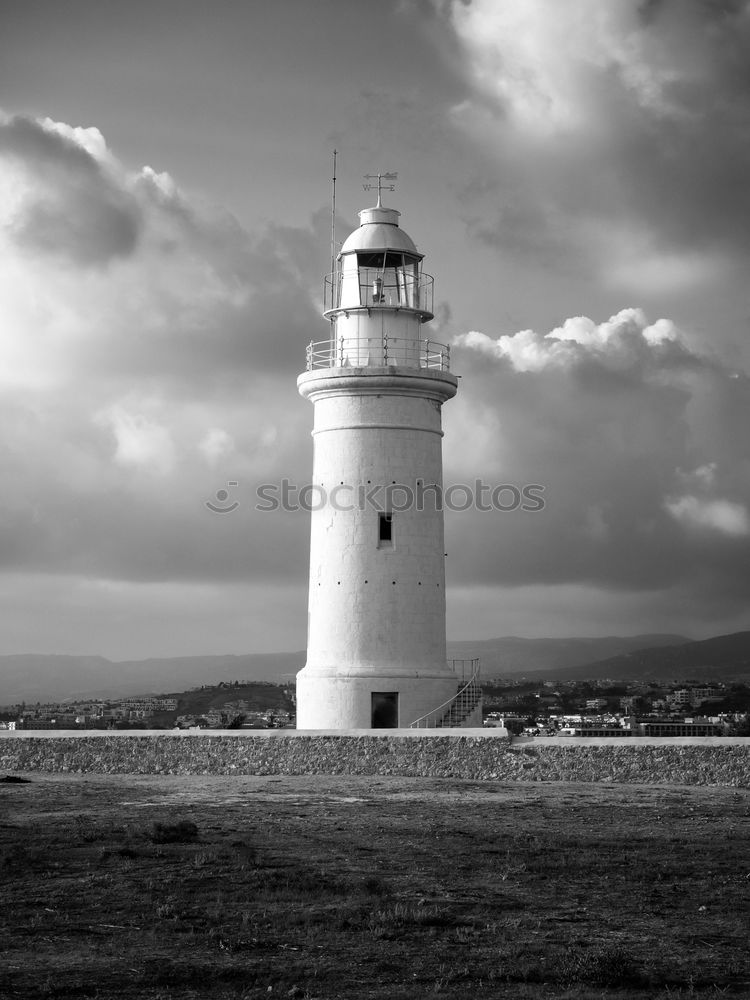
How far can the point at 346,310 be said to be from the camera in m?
33.6

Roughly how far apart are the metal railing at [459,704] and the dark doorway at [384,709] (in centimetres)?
53

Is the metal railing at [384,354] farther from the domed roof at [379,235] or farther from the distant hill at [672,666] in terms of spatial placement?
the distant hill at [672,666]

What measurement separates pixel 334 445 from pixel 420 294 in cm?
417

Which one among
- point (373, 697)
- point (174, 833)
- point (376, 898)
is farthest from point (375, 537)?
point (376, 898)

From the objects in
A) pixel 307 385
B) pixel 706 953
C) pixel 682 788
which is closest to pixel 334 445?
pixel 307 385

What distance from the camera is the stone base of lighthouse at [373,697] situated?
3173cm

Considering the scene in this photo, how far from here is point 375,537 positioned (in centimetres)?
3225

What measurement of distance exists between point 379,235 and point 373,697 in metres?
10.6

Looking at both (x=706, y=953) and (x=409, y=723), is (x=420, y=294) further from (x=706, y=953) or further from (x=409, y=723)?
→ (x=706, y=953)

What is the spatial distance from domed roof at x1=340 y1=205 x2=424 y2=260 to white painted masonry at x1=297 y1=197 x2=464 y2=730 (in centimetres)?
138

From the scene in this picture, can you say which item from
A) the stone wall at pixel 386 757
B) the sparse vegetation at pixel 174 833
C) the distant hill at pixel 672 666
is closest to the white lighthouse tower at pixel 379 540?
the stone wall at pixel 386 757

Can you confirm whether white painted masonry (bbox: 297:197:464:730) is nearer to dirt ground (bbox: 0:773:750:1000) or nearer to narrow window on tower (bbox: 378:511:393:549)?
narrow window on tower (bbox: 378:511:393:549)

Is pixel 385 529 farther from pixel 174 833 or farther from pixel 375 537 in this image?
pixel 174 833

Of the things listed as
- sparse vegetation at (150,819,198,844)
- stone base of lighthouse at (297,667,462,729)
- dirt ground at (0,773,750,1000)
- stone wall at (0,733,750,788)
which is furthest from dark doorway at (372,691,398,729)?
→ sparse vegetation at (150,819,198,844)
